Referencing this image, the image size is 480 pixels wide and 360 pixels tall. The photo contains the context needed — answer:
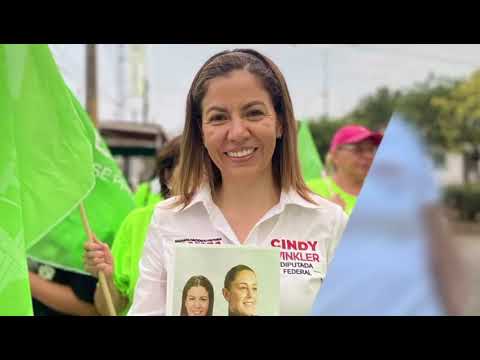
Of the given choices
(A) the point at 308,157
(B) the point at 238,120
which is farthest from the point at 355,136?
(B) the point at 238,120

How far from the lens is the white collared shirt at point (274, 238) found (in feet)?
4.88

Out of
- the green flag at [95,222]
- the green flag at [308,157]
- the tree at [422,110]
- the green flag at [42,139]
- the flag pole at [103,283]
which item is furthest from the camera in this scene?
the green flag at [308,157]

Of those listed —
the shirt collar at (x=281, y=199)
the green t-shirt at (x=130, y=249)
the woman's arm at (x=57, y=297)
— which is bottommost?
the woman's arm at (x=57, y=297)

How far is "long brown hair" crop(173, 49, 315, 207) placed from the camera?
1561mm

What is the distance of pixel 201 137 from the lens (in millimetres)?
1633

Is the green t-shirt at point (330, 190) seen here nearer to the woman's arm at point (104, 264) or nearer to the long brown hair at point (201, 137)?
the woman's arm at point (104, 264)

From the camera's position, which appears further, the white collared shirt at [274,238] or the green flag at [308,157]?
the green flag at [308,157]

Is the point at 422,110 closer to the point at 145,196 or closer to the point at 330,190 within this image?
the point at 330,190

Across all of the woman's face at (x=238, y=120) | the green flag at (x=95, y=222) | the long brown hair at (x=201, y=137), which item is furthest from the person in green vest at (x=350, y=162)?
the woman's face at (x=238, y=120)

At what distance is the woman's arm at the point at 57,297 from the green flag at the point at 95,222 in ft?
0.28

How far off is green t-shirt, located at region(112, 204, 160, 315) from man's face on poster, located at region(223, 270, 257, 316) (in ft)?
2.08

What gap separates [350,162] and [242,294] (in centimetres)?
215
